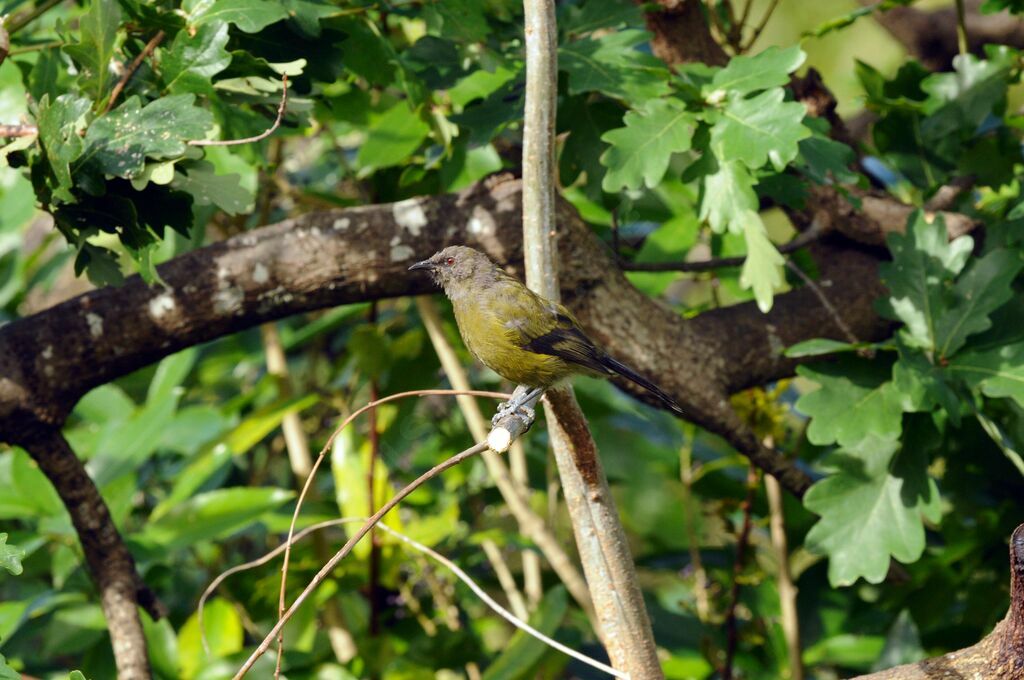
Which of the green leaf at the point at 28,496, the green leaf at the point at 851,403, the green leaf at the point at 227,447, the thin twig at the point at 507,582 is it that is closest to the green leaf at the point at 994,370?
the green leaf at the point at 851,403

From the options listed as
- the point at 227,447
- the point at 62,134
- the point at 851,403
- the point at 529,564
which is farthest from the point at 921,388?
the point at 227,447

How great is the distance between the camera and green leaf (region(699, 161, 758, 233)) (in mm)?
1811

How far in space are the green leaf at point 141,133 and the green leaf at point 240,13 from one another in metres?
0.15

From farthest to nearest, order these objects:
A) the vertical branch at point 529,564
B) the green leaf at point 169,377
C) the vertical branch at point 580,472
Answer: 1. the vertical branch at point 529,564
2. the green leaf at point 169,377
3. the vertical branch at point 580,472

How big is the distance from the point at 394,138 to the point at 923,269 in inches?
43.1

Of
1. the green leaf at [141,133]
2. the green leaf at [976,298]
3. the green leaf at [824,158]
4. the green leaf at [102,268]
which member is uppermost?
the green leaf at [141,133]

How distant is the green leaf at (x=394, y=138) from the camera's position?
7.69ft

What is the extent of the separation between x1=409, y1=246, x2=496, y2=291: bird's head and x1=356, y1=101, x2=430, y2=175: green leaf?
1.82 ft

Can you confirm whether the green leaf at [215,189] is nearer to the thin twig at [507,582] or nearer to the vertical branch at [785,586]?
the thin twig at [507,582]

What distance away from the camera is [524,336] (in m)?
1.70

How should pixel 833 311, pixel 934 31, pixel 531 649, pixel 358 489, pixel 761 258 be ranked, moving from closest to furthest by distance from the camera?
pixel 761 258, pixel 531 649, pixel 833 311, pixel 358 489, pixel 934 31

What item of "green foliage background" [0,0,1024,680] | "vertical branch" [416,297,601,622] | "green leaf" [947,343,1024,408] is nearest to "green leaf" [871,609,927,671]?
"green foliage background" [0,0,1024,680]

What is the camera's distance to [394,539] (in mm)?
2479

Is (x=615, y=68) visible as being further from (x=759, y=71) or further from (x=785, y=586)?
(x=785, y=586)
